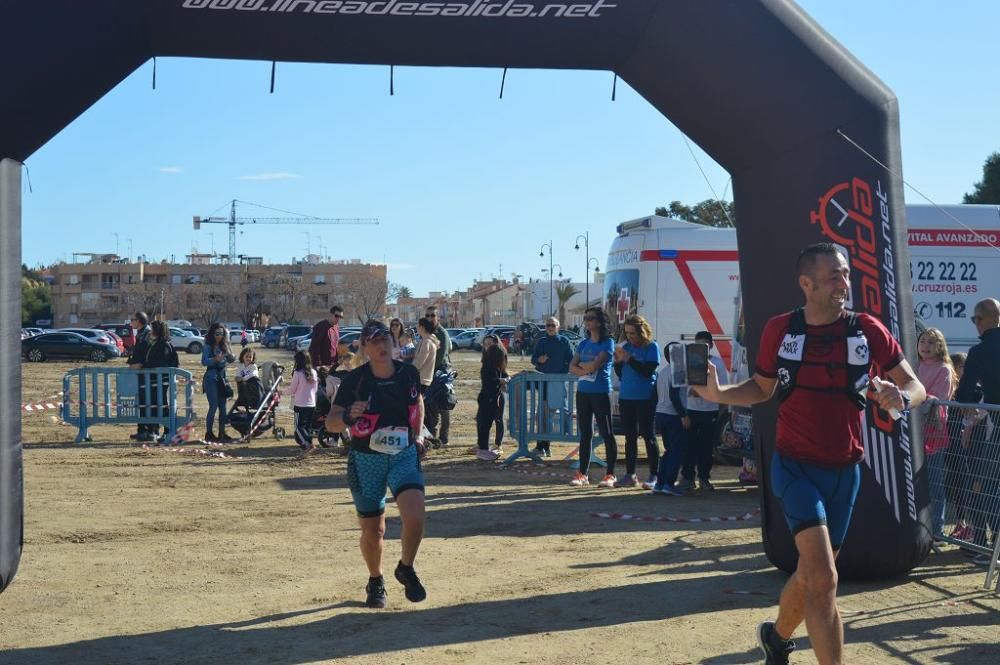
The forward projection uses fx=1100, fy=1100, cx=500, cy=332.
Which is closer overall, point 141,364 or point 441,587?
point 441,587

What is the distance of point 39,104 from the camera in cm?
701

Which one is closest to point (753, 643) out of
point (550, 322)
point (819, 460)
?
point (819, 460)

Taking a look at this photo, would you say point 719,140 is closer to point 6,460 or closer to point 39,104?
point 39,104

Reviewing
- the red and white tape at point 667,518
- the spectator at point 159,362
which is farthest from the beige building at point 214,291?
the red and white tape at point 667,518

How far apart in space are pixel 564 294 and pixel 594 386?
68471mm

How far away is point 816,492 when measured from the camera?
5051mm

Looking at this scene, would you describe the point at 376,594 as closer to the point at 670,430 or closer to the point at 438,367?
the point at 670,430

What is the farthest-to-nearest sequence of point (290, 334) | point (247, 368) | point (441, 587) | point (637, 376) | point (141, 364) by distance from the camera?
1. point (290, 334)
2. point (141, 364)
3. point (247, 368)
4. point (637, 376)
5. point (441, 587)

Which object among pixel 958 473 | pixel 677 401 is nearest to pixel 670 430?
pixel 677 401

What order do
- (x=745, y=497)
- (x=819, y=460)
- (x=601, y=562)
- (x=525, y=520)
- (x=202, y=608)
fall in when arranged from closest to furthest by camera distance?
(x=819, y=460) → (x=202, y=608) → (x=601, y=562) → (x=525, y=520) → (x=745, y=497)

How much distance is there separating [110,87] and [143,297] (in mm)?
112274

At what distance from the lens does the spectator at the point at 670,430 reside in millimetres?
11570

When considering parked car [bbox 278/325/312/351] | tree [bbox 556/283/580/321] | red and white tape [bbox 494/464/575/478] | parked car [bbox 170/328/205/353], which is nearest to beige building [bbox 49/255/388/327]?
tree [bbox 556/283/580/321]

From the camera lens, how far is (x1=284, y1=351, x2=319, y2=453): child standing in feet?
50.5
